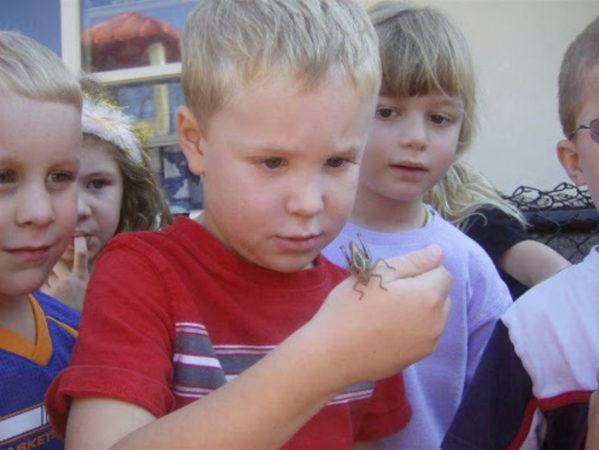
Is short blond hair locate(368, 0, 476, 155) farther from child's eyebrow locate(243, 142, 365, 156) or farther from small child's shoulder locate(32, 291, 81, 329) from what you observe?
small child's shoulder locate(32, 291, 81, 329)

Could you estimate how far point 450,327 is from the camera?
5.91 ft

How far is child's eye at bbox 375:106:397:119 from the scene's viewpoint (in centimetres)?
188

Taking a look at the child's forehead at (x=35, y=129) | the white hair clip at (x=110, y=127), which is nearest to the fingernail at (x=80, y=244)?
the white hair clip at (x=110, y=127)

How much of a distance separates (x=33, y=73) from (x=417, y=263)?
72 centimetres

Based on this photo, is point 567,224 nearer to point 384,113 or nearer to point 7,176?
point 384,113

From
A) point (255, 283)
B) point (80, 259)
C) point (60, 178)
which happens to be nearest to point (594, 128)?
point (255, 283)

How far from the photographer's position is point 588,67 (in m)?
1.52

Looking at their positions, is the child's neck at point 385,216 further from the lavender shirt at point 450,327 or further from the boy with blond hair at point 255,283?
the boy with blond hair at point 255,283

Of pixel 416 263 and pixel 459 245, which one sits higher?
pixel 416 263

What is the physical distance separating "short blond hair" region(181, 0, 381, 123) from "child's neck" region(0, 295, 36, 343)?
487 millimetres

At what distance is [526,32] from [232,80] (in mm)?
3497

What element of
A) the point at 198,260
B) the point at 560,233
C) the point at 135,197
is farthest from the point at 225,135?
the point at 560,233

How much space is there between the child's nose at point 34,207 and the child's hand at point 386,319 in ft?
1.68

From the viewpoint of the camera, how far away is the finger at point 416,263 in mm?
1159
